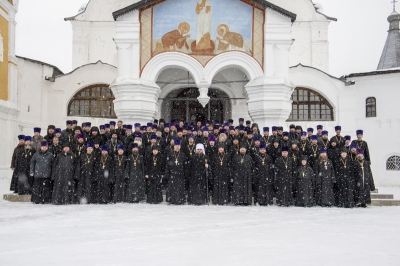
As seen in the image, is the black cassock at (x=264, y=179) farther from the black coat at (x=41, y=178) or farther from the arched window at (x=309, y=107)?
the arched window at (x=309, y=107)

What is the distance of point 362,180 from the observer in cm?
949

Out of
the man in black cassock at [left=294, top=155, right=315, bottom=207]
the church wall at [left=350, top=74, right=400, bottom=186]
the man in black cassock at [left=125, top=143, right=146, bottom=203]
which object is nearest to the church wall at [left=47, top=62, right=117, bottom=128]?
the man in black cassock at [left=125, top=143, right=146, bottom=203]

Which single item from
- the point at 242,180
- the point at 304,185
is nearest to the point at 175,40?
the point at 242,180

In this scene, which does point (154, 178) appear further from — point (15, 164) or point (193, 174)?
point (15, 164)

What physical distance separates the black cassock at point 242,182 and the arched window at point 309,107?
6.91 metres

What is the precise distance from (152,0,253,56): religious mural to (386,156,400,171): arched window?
6428 millimetres

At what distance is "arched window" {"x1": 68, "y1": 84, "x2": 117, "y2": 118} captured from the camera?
16.2 metres

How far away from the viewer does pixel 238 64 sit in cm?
1302

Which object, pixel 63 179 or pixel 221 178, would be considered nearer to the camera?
pixel 63 179

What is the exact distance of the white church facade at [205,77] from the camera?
13.0 metres

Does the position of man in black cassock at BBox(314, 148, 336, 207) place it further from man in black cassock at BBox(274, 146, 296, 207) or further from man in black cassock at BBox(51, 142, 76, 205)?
man in black cassock at BBox(51, 142, 76, 205)

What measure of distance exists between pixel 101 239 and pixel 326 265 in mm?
2631

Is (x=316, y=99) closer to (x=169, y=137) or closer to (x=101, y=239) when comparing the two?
(x=169, y=137)

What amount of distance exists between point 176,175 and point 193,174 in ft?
1.22
